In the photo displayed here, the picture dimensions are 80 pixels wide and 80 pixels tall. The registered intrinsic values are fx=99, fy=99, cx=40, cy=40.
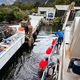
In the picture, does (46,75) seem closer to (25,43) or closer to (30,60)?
(30,60)

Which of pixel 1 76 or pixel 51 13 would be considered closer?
pixel 1 76

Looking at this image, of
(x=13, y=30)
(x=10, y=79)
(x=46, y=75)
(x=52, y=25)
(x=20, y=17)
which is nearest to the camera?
(x=46, y=75)

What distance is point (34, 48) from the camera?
37.6ft

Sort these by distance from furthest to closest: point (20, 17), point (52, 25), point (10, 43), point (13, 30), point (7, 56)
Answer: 1. point (52, 25)
2. point (20, 17)
3. point (13, 30)
4. point (10, 43)
5. point (7, 56)

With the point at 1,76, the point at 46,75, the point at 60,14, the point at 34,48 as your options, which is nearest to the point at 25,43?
the point at 34,48

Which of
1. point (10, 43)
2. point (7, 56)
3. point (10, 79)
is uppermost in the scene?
point (10, 43)

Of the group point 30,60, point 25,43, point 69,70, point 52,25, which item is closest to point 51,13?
point 52,25

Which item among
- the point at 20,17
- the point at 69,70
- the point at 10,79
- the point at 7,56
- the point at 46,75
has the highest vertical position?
the point at 20,17

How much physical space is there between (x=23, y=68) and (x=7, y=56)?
1630 mm

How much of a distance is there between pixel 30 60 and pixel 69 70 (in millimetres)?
6218

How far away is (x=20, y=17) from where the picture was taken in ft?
74.0

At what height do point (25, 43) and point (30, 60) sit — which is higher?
point (25, 43)

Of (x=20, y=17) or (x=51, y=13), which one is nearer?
(x=20, y=17)

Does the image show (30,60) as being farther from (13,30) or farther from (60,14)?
(60,14)
